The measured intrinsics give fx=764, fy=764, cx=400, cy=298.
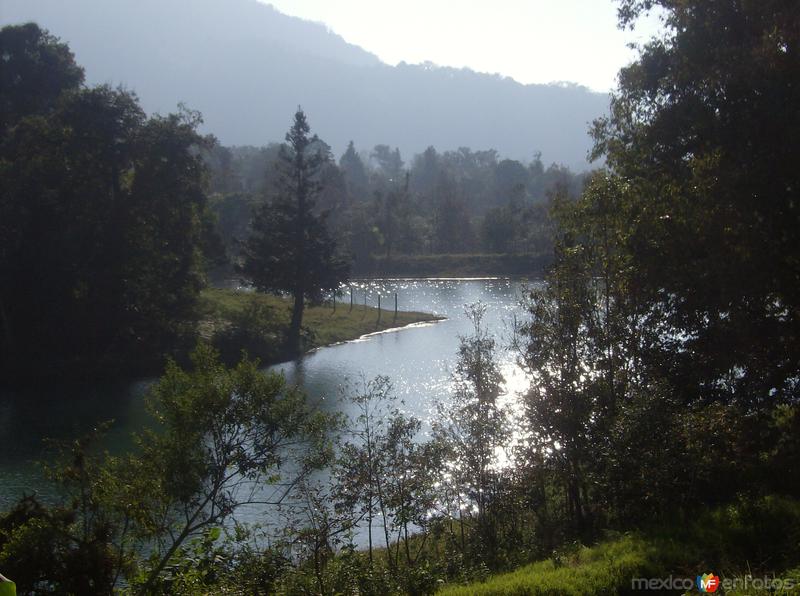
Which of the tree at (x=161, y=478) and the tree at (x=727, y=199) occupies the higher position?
the tree at (x=727, y=199)

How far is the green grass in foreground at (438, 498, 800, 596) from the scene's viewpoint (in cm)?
757

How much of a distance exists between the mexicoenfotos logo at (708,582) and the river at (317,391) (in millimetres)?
5015

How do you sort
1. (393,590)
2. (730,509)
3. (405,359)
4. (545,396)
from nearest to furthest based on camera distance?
(730,509)
(393,590)
(545,396)
(405,359)

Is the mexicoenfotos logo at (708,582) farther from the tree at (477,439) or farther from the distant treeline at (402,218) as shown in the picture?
the distant treeline at (402,218)

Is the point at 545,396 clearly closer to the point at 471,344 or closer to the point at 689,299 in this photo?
the point at 471,344

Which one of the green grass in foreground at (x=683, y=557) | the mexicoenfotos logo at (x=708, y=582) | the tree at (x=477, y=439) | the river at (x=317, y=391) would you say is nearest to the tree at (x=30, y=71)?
the river at (x=317, y=391)

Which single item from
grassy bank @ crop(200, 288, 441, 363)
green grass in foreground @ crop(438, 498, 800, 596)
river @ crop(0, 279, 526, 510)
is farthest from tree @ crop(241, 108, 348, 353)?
green grass in foreground @ crop(438, 498, 800, 596)

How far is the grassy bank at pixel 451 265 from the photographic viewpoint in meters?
75.1

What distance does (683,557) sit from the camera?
7898 mm

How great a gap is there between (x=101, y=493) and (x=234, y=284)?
5640 cm

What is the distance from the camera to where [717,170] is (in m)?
11.8

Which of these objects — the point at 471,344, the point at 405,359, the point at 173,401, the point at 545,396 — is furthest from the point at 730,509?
the point at 405,359

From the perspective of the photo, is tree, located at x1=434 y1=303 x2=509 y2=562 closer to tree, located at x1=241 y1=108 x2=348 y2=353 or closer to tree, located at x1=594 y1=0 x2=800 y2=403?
tree, located at x1=594 y1=0 x2=800 y2=403

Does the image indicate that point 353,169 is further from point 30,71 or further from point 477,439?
point 477,439
